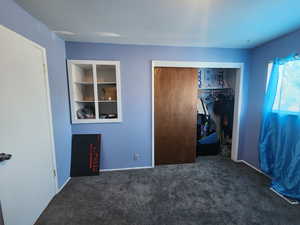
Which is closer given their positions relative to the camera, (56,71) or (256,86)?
(56,71)

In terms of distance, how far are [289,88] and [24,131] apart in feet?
10.8

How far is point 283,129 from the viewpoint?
6.41 ft

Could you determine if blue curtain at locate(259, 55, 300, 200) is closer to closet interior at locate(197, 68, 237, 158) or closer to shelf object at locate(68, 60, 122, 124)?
closet interior at locate(197, 68, 237, 158)

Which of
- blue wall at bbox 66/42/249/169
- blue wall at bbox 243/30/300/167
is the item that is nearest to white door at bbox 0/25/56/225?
blue wall at bbox 66/42/249/169

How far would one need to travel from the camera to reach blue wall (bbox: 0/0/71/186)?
134 centimetres

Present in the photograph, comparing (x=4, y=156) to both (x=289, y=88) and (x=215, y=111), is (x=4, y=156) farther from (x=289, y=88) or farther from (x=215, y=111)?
(x=215, y=111)

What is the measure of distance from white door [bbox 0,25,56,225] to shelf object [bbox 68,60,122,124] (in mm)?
607

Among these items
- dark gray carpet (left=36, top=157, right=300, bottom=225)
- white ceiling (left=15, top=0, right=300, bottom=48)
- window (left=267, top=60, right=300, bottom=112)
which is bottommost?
dark gray carpet (left=36, top=157, right=300, bottom=225)

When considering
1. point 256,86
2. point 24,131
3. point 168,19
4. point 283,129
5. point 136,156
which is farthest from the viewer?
point 136,156

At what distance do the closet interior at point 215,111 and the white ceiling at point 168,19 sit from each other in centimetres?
115


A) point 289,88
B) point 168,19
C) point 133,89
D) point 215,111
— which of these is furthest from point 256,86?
point 133,89

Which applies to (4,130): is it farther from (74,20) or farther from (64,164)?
(74,20)

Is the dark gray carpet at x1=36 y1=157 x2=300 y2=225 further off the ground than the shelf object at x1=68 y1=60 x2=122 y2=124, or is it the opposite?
the shelf object at x1=68 y1=60 x2=122 y2=124

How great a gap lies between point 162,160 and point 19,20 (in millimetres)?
2845
